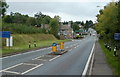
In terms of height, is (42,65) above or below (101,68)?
below

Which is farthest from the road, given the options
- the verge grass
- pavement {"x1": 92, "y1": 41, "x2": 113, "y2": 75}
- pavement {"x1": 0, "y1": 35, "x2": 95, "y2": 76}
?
the verge grass

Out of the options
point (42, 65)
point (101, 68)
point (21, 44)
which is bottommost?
point (21, 44)

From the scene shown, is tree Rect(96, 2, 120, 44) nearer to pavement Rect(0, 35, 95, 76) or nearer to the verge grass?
pavement Rect(0, 35, 95, 76)

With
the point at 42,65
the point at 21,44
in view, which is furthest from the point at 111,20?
the point at 21,44

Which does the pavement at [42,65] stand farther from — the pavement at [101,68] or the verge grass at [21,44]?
the verge grass at [21,44]

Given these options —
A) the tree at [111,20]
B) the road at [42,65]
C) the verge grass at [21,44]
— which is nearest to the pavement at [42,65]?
the road at [42,65]

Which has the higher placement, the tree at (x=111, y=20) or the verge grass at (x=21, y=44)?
the tree at (x=111, y=20)

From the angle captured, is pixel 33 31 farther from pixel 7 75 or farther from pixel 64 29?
pixel 64 29

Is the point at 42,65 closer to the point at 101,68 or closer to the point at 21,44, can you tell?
the point at 101,68

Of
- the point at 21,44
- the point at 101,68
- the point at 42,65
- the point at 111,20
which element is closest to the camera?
the point at 101,68

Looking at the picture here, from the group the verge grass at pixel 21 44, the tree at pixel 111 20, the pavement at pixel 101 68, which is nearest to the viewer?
the pavement at pixel 101 68

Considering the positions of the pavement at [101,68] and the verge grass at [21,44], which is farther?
the verge grass at [21,44]

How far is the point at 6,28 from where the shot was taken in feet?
174

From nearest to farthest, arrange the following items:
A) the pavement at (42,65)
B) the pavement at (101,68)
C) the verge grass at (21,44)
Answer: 1. the pavement at (101,68)
2. the pavement at (42,65)
3. the verge grass at (21,44)
